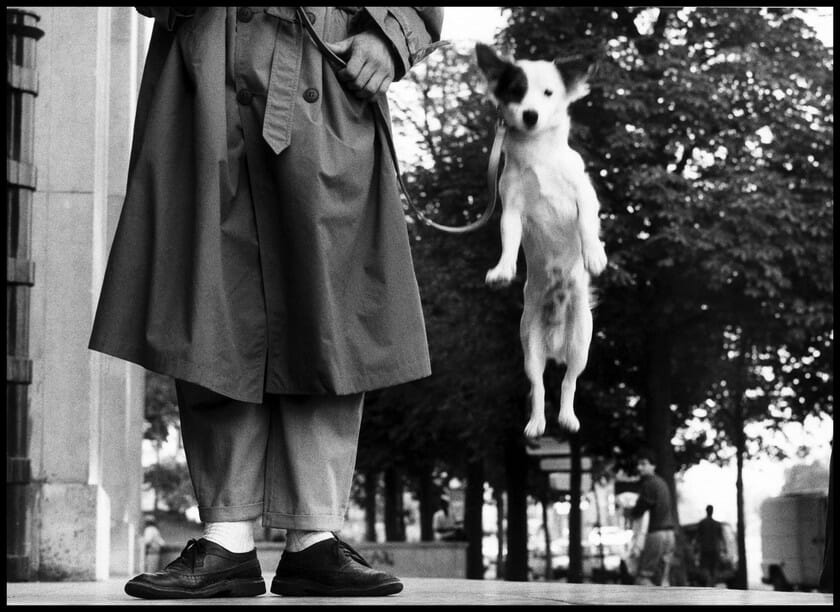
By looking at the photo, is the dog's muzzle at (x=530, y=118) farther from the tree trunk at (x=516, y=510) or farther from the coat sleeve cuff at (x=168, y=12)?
the tree trunk at (x=516, y=510)

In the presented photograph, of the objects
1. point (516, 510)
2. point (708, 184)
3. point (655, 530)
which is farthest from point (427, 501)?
point (655, 530)

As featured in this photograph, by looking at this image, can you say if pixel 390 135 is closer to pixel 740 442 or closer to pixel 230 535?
pixel 230 535

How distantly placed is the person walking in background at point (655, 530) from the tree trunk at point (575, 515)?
5797mm

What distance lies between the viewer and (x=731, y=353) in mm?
26438

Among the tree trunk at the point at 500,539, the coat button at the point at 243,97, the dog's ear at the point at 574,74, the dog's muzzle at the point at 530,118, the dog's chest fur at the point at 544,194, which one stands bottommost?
the tree trunk at the point at 500,539

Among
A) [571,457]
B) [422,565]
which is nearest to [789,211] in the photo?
[571,457]

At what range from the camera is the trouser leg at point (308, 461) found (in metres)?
4.06

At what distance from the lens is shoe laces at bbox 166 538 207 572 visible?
12.9 ft

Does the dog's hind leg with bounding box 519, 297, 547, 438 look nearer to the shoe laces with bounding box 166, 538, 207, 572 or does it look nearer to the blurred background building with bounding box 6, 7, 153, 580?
the shoe laces with bounding box 166, 538, 207, 572

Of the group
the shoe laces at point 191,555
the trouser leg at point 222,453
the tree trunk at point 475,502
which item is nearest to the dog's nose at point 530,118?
the trouser leg at point 222,453

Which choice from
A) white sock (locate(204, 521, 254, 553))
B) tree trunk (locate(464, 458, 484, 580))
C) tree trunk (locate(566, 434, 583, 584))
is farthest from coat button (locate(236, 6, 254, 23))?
tree trunk (locate(464, 458, 484, 580))

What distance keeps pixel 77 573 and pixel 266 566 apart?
634 inches

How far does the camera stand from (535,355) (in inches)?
198

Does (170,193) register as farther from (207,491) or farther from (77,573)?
(77,573)
